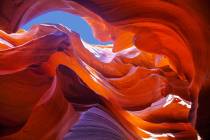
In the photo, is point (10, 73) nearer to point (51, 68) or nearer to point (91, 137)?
point (51, 68)

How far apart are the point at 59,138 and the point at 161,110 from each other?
0.39m

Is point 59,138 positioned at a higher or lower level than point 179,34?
lower

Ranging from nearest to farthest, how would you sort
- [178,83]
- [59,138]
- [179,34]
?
1. [179,34]
2. [59,138]
3. [178,83]

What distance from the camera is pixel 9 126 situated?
1369 millimetres

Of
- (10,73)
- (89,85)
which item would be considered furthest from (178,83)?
(10,73)

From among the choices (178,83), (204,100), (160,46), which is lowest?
(204,100)

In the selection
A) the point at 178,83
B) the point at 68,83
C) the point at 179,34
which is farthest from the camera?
the point at 178,83

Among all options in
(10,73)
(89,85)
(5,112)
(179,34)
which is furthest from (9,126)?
(179,34)

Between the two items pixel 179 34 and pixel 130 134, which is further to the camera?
pixel 130 134

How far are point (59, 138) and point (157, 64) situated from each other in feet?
2.06

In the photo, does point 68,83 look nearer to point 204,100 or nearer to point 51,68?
point 51,68

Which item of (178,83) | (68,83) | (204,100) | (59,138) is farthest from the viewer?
(178,83)

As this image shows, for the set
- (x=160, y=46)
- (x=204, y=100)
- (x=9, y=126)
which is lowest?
(x=204, y=100)

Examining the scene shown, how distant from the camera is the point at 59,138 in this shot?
1.28m
